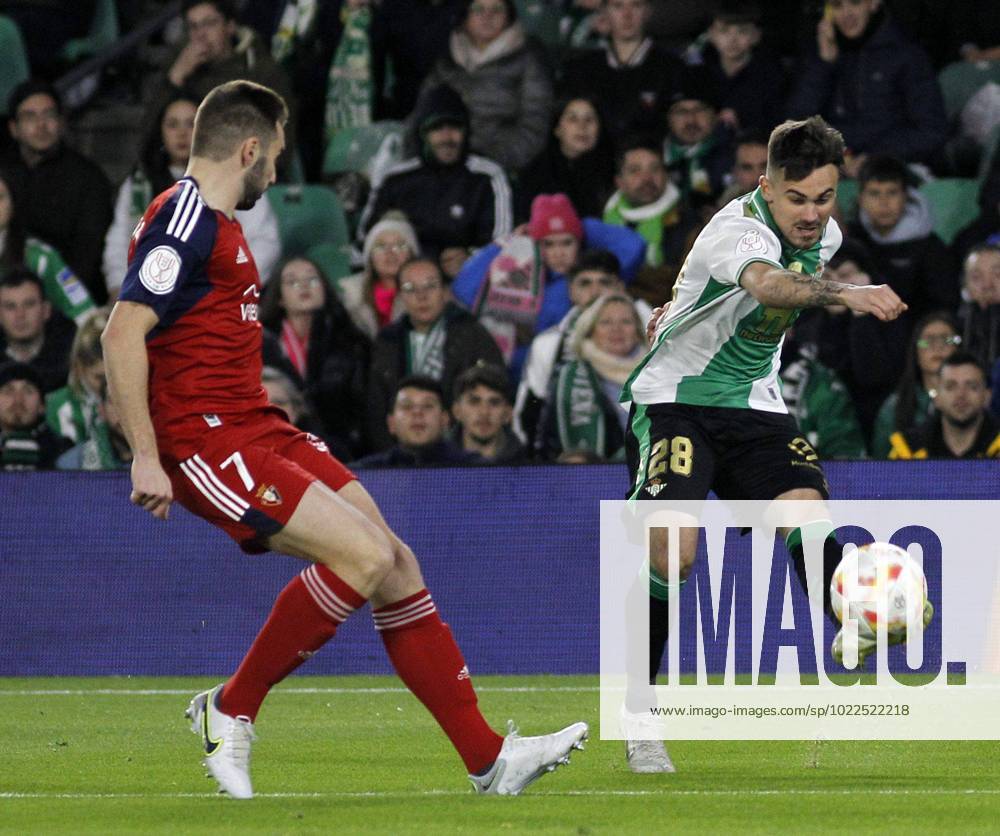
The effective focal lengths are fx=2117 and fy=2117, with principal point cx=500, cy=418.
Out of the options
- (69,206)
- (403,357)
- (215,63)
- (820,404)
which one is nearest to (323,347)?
(403,357)

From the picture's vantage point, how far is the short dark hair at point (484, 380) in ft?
38.6

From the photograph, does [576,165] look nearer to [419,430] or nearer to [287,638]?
[419,430]

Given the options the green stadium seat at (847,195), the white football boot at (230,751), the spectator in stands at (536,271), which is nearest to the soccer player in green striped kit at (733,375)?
the white football boot at (230,751)

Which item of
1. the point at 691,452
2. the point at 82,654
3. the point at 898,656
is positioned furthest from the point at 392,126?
the point at 691,452

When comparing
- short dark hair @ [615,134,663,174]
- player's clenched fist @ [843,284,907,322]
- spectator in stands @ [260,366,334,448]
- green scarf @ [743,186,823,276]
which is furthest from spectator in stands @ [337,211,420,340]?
player's clenched fist @ [843,284,907,322]

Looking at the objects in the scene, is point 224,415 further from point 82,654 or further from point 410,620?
point 82,654

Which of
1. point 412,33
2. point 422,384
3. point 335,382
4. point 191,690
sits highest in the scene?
point 412,33

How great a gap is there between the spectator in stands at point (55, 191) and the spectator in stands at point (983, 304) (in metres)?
5.80

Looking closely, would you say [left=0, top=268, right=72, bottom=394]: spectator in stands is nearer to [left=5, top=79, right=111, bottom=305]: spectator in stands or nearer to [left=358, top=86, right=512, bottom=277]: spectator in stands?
[left=5, top=79, right=111, bottom=305]: spectator in stands

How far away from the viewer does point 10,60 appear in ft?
51.5

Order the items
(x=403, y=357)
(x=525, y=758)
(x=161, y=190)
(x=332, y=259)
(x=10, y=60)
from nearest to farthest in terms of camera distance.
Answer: (x=525, y=758)
(x=403, y=357)
(x=161, y=190)
(x=332, y=259)
(x=10, y=60)

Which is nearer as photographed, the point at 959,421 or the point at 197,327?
the point at 197,327

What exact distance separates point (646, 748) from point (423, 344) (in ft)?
19.0

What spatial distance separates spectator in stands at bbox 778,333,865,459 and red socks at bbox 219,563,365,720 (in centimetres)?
597
